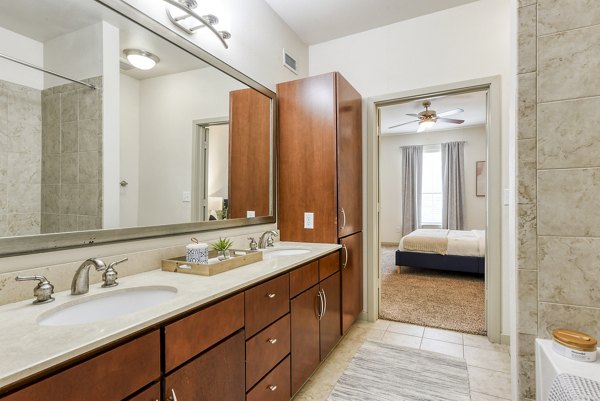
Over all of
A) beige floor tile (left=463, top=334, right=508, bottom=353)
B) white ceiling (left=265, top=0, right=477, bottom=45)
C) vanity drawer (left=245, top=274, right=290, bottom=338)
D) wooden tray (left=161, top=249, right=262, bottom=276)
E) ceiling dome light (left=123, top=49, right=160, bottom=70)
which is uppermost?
white ceiling (left=265, top=0, right=477, bottom=45)

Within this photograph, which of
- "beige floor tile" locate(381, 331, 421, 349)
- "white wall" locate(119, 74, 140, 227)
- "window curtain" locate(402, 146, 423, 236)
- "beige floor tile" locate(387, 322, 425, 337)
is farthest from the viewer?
"window curtain" locate(402, 146, 423, 236)

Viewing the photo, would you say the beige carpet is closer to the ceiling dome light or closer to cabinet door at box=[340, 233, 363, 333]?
cabinet door at box=[340, 233, 363, 333]

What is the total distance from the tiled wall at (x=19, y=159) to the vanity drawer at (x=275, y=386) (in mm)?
1102

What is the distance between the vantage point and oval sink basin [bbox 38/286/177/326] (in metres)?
1.00

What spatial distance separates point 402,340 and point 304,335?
123cm

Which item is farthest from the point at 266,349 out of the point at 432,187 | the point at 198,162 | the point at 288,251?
the point at 432,187

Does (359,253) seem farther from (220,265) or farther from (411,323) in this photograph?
(220,265)

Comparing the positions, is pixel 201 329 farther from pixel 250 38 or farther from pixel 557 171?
pixel 250 38

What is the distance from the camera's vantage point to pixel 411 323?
2893 mm

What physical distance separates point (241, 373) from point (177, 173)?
109 centimetres

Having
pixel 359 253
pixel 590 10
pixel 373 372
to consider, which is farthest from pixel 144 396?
pixel 359 253

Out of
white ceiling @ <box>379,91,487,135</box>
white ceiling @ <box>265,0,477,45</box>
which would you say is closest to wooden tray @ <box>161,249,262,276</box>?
white ceiling @ <box>265,0,477,45</box>

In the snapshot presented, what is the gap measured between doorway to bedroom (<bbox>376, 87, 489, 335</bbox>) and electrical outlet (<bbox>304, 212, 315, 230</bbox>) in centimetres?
102

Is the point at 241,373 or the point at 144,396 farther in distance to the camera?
the point at 241,373
